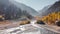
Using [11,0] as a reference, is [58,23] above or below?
below

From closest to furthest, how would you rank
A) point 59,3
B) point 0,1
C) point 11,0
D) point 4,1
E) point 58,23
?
point 58,23
point 59,3
point 0,1
point 4,1
point 11,0

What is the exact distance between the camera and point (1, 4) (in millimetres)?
97750

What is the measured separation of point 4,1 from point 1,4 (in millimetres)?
9293

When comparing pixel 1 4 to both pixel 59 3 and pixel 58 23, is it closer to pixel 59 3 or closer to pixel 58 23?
pixel 59 3

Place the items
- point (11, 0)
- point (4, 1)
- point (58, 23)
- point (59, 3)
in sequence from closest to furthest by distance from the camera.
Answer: point (58, 23)
point (59, 3)
point (4, 1)
point (11, 0)

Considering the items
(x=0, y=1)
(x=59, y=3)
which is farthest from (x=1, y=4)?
(x=59, y=3)

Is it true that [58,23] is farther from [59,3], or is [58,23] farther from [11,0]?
[11,0]

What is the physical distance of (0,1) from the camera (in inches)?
3819

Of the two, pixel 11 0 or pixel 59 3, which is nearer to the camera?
pixel 59 3

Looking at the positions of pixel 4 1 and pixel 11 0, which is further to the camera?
pixel 11 0

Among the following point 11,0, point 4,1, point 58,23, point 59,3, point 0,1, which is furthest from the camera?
point 11,0

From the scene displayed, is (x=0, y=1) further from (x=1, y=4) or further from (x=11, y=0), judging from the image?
(x=11, y=0)

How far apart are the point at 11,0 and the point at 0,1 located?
85.2ft

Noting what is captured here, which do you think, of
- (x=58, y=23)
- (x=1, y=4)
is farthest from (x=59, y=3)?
(x=58, y=23)
